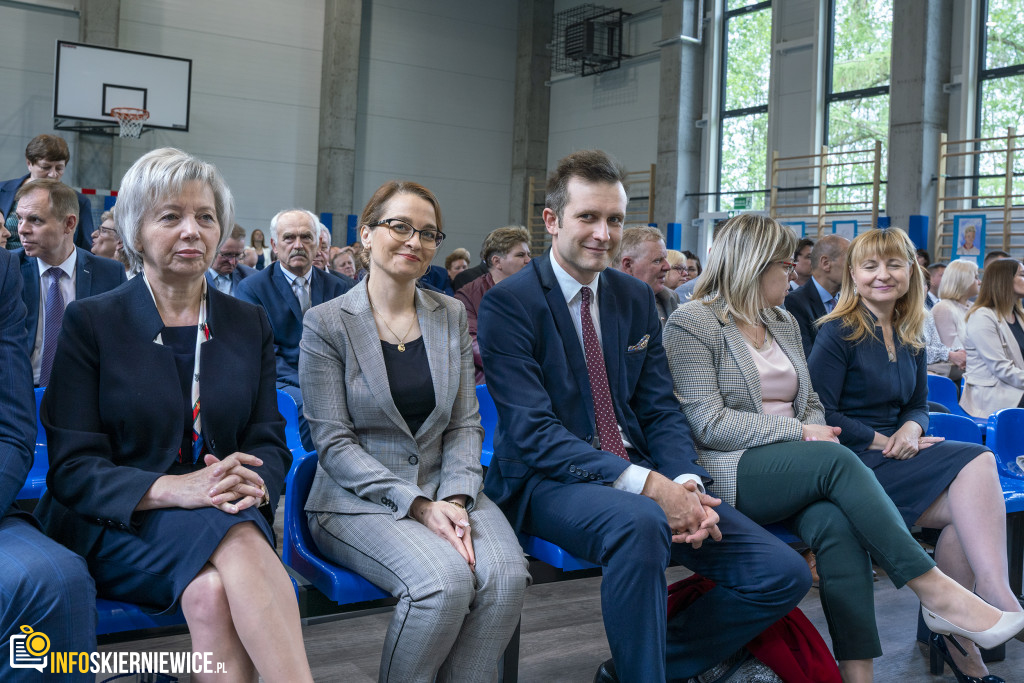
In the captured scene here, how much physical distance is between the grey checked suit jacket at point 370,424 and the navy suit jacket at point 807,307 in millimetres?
2524

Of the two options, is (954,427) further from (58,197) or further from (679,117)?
(679,117)

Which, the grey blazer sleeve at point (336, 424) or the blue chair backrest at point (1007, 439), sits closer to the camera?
the grey blazer sleeve at point (336, 424)

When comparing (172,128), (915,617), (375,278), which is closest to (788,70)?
(172,128)

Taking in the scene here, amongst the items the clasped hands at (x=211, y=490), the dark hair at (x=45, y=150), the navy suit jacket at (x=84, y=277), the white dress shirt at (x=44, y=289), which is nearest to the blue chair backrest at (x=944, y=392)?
the clasped hands at (x=211, y=490)

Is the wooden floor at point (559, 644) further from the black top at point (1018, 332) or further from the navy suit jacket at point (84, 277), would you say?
the black top at point (1018, 332)

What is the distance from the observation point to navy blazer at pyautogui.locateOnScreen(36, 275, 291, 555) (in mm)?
1647

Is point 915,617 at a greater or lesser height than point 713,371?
lesser

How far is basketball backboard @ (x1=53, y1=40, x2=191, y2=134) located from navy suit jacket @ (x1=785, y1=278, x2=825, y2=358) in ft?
30.6

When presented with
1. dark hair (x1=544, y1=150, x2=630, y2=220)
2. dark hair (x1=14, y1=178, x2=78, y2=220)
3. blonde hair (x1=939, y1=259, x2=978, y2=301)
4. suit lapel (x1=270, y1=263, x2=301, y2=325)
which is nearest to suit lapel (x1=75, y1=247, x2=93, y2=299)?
dark hair (x1=14, y1=178, x2=78, y2=220)

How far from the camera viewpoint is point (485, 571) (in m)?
1.82

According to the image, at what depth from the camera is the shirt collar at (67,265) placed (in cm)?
312

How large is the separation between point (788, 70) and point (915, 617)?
1010 centimetres

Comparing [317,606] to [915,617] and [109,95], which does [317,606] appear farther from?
[109,95]

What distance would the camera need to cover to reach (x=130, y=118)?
10992 millimetres
